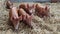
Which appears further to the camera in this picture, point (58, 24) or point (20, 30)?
point (58, 24)

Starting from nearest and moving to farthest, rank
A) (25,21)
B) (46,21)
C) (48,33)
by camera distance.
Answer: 1. (48,33)
2. (25,21)
3. (46,21)

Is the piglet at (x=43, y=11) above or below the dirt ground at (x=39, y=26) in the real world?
above

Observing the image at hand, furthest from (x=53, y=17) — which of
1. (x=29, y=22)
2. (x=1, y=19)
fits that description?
(x=1, y=19)

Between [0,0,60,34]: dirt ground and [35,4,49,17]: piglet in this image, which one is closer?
[0,0,60,34]: dirt ground

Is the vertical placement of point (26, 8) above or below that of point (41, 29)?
above

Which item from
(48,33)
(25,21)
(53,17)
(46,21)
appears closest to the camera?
(48,33)

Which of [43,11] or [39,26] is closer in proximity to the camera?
[39,26]

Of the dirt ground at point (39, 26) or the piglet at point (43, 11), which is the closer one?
the dirt ground at point (39, 26)

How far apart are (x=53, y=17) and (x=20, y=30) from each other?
0.46m

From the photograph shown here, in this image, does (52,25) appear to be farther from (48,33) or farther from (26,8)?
(26,8)

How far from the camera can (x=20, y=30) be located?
122 cm

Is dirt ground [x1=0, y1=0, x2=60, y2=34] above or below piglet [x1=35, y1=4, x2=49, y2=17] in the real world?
below

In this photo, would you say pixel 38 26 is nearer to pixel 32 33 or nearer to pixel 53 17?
pixel 32 33

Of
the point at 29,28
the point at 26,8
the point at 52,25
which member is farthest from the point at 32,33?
the point at 26,8
